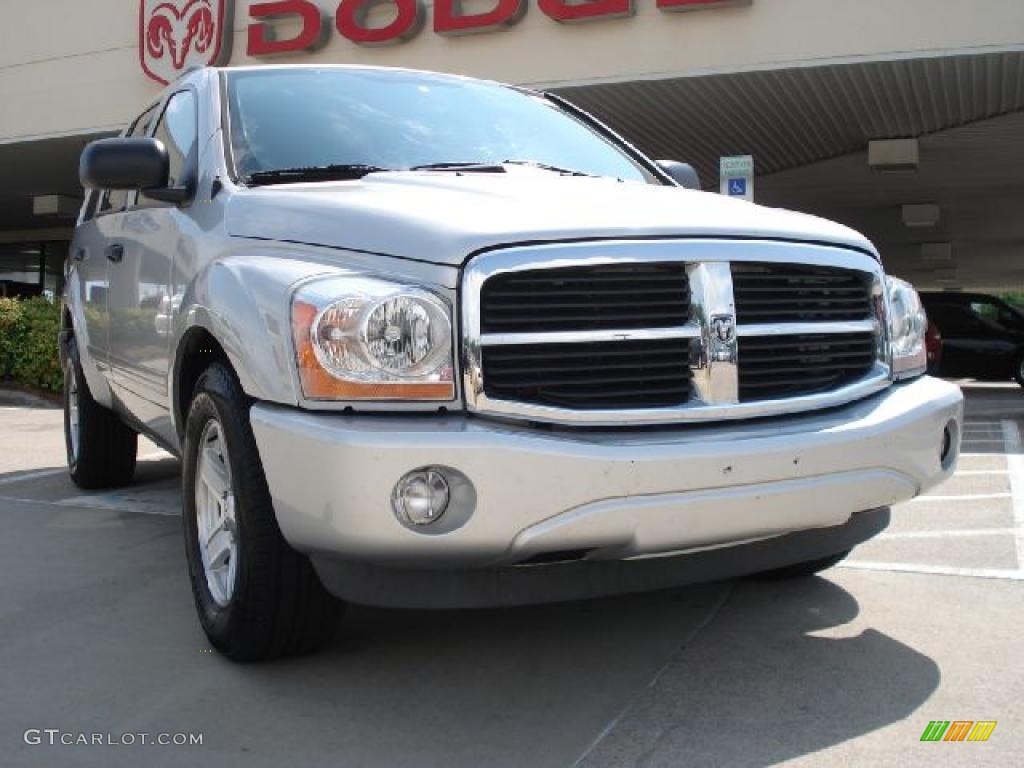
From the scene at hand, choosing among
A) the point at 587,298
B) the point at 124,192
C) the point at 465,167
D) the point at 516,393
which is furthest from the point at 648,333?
the point at 124,192

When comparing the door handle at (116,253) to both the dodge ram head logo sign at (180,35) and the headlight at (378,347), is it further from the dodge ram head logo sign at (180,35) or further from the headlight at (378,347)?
the dodge ram head logo sign at (180,35)

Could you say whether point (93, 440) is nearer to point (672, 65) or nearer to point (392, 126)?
point (392, 126)

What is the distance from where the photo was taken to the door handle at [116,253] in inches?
190

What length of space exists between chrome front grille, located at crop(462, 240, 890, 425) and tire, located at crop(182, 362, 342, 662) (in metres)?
0.71

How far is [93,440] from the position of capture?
20.1ft

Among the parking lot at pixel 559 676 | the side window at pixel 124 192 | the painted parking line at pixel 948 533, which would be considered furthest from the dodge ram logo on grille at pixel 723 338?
the side window at pixel 124 192

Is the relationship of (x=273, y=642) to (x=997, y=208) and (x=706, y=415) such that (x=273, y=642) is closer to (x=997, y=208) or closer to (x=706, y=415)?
(x=706, y=415)

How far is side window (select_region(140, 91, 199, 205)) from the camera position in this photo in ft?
13.9

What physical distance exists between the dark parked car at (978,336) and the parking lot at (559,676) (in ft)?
48.5

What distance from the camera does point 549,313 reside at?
9.50 feet

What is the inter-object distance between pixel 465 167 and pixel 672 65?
33.2 ft

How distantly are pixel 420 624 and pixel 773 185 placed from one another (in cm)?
1849

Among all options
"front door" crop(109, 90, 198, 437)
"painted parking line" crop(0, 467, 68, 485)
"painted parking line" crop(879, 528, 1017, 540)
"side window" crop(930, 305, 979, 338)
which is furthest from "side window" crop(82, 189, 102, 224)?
"side window" crop(930, 305, 979, 338)

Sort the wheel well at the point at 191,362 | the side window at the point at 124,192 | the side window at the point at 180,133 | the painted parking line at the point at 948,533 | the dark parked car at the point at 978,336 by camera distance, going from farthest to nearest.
→ the dark parked car at the point at 978,336 < the side window at the point at 124,192 < the painted parking line at the point at 948,533 < the side window at the point at 180,133 < the wheel well at the point at 191,362
